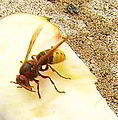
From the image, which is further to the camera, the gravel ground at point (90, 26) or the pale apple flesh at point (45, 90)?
the gravel ground at point (90, 26)

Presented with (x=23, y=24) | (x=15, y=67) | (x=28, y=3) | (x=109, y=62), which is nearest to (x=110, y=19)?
(x=109, y=62)

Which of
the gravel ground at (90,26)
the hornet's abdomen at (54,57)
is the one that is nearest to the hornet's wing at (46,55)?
the hornet's abdomen at (54,57)

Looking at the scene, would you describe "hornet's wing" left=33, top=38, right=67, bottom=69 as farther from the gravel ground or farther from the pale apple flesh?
the gravel ground

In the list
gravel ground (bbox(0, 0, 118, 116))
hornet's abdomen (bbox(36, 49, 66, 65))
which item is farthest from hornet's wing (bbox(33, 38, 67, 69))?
gravel ground (bbox(0, 0, 118, 116))

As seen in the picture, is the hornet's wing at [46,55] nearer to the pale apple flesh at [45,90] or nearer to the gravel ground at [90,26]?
the pale apple flesh at [45,90]

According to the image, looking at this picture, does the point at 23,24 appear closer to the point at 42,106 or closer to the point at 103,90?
the point at 42,106

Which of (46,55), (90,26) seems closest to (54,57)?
(46,55)
